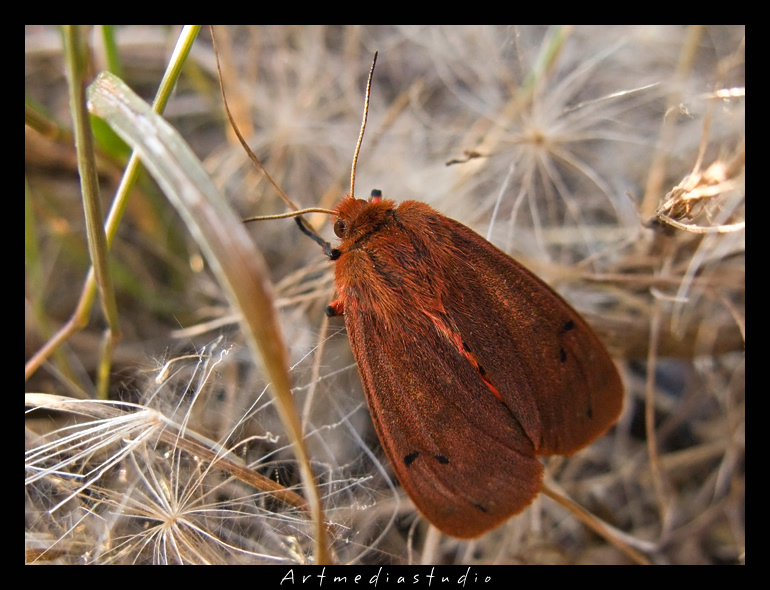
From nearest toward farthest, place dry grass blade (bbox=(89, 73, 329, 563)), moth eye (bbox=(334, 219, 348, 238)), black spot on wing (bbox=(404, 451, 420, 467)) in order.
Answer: dry grass blade (bbox=(89, 73, 329, 563))
black spot on wing (bbox=(404, 451, 420, 467))
moth eye (bbox=(334, 219, 348, 238))

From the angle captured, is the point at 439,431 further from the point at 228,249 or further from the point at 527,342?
the point at 228,249

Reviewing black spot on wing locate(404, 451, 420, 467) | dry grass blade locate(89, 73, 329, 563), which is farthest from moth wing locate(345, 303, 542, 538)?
dry grass blade locate(89, 73, 329, 563)

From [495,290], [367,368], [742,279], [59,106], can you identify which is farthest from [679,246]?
[59,106]

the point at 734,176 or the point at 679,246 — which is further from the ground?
the point at 734,176

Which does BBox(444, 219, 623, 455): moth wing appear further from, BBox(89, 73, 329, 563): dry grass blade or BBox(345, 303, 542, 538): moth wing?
BBox(89, 73, 329, 563): dry grass blade

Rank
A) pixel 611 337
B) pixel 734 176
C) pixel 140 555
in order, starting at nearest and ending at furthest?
pixel 140 555
pixel 734 176
pixel 611 337
